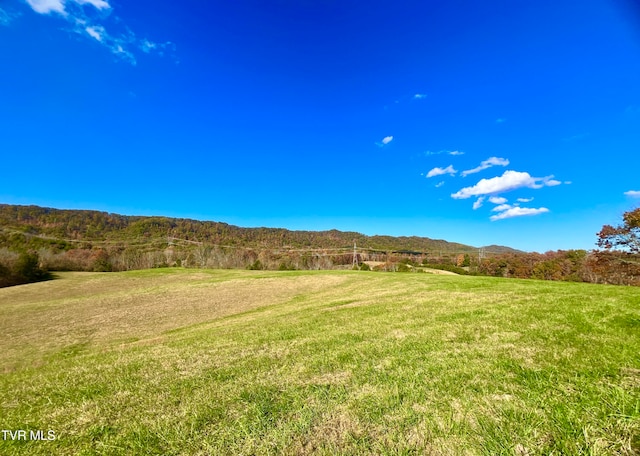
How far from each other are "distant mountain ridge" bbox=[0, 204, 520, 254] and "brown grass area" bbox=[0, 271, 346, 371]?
153ft

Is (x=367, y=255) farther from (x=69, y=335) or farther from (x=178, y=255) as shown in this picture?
(x=69, y=335)

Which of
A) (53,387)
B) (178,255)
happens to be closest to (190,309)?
(53,387)

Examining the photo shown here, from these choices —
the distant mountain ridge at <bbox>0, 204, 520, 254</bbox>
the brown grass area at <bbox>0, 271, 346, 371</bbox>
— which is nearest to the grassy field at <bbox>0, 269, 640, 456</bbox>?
the brown grass area at <bbox>0, 271, 346, 371</bbox>

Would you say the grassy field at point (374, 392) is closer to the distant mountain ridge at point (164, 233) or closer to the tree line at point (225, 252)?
the tree line at point (225, 252)

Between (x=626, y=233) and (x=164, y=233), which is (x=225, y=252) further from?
(x=626, y=233)

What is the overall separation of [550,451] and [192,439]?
10.6 feet

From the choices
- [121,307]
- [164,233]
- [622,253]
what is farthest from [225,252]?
[622,253]

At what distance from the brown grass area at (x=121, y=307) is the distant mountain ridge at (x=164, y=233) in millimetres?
46668

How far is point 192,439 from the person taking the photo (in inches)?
111

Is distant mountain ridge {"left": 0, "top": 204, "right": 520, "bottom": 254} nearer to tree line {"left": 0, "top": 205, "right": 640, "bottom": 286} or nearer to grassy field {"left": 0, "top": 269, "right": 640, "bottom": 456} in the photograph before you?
tree line {"left": 0, "top": 205, "right": 640, "bottom": 286}

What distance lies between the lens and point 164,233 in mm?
92250

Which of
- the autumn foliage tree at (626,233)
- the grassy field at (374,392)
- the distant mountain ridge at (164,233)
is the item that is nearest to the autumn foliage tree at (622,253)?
the autumn foliage tree at (626,233)

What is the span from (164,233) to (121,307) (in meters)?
79.2

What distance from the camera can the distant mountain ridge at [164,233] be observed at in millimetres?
74312
